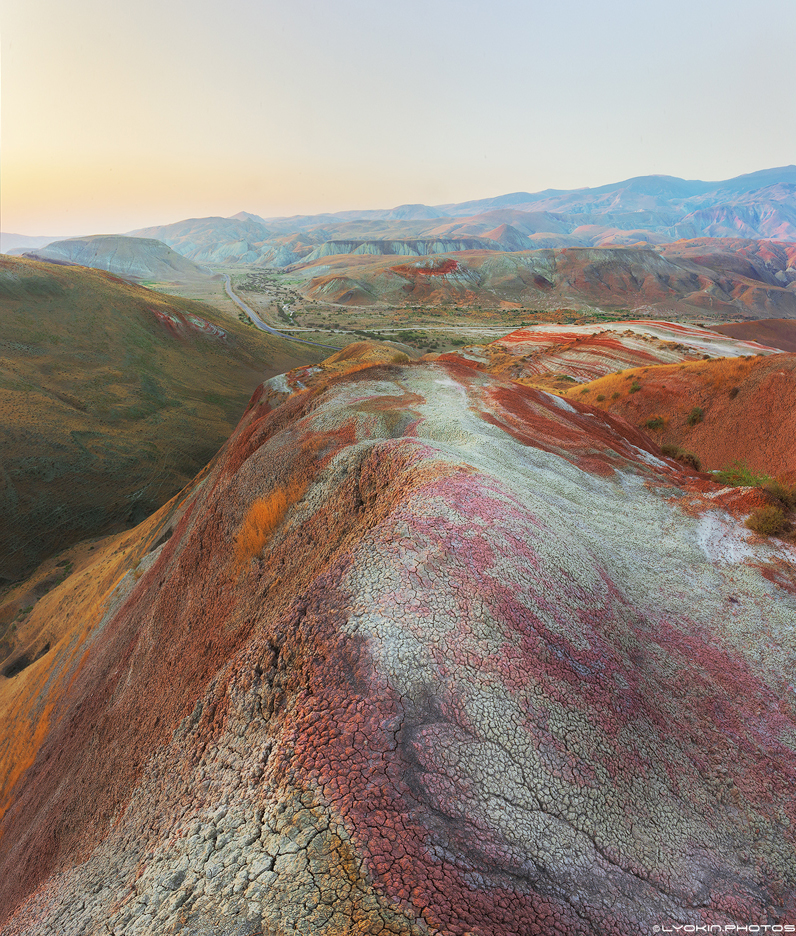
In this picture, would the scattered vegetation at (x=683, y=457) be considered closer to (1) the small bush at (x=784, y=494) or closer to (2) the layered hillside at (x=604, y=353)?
(1) the small bush at (x=784, y=494)

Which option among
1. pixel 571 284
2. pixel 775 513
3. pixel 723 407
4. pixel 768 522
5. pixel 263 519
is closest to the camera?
pixel 263 519

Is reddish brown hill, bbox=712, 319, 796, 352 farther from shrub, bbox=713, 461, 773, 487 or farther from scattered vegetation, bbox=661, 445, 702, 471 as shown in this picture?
shrub, bbox=713, 461, 773, 487

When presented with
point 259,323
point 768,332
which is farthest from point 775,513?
point 259,323

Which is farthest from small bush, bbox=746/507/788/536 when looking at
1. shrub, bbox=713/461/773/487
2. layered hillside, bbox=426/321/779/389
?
layered hillside, bbox=426/321/779/389

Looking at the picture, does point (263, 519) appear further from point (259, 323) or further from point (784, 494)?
point (259, 323)

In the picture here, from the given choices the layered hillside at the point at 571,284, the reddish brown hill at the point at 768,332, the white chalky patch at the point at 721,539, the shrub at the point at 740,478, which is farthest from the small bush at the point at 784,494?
the layered hillside at the point at 571,284
